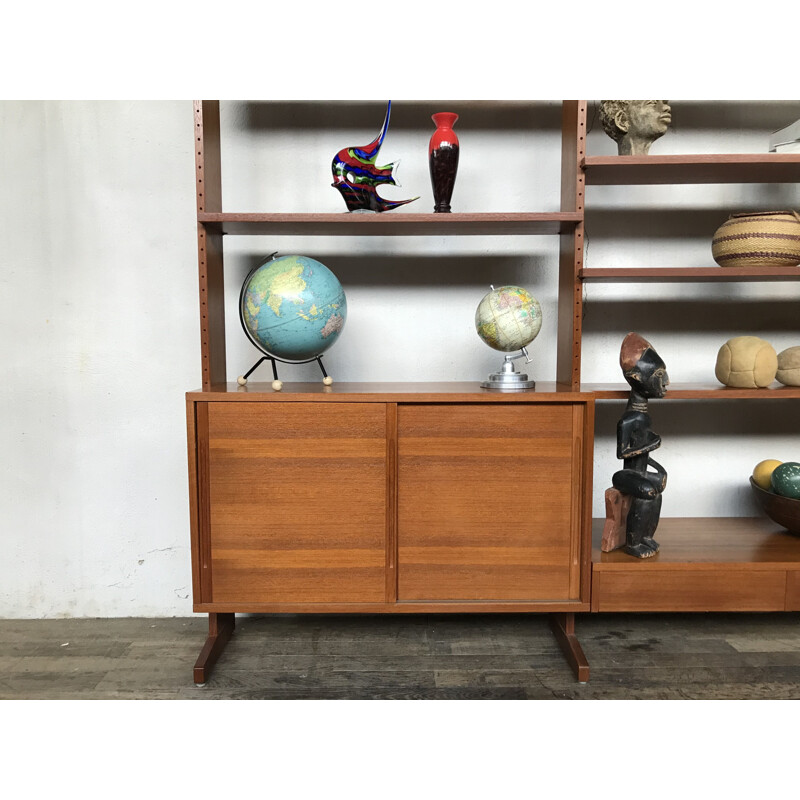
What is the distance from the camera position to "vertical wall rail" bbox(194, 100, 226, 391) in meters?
2.11

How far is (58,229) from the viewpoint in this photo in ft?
8.25

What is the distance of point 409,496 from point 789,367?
Answer: 1.50 meters

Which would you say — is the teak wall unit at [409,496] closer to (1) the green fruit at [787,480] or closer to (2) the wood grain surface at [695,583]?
(2) the wood grain surface at [695,583]

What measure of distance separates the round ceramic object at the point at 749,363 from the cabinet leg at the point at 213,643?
2090 millimetres

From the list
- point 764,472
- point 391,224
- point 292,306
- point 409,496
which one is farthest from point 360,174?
point 764,472

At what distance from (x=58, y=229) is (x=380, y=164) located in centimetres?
132

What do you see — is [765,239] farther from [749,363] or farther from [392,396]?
[392,396]

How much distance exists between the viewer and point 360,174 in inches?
85.7

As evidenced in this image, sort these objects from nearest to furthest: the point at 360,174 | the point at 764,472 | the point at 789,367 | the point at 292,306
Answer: the point at 292,306, the point at 360,174, the point at 789,367, the point at 764,472

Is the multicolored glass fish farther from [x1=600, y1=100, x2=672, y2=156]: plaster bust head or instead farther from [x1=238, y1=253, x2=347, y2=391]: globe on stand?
[x1=600, y1=100, x2=672, y2=156]: plaster bust head

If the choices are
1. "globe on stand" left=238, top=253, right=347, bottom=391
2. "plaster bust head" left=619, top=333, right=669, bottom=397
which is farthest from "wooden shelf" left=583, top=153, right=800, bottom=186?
"globe on stand" left=238, top=253, right=347, bottom=391

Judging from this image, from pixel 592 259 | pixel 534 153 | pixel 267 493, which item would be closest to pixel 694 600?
pixel 592 259

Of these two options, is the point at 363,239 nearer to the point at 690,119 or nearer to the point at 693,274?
the point at 693,274

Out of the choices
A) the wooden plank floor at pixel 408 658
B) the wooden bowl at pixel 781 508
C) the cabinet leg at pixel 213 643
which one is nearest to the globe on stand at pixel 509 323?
the wooden plank floor at pixel 408 658
